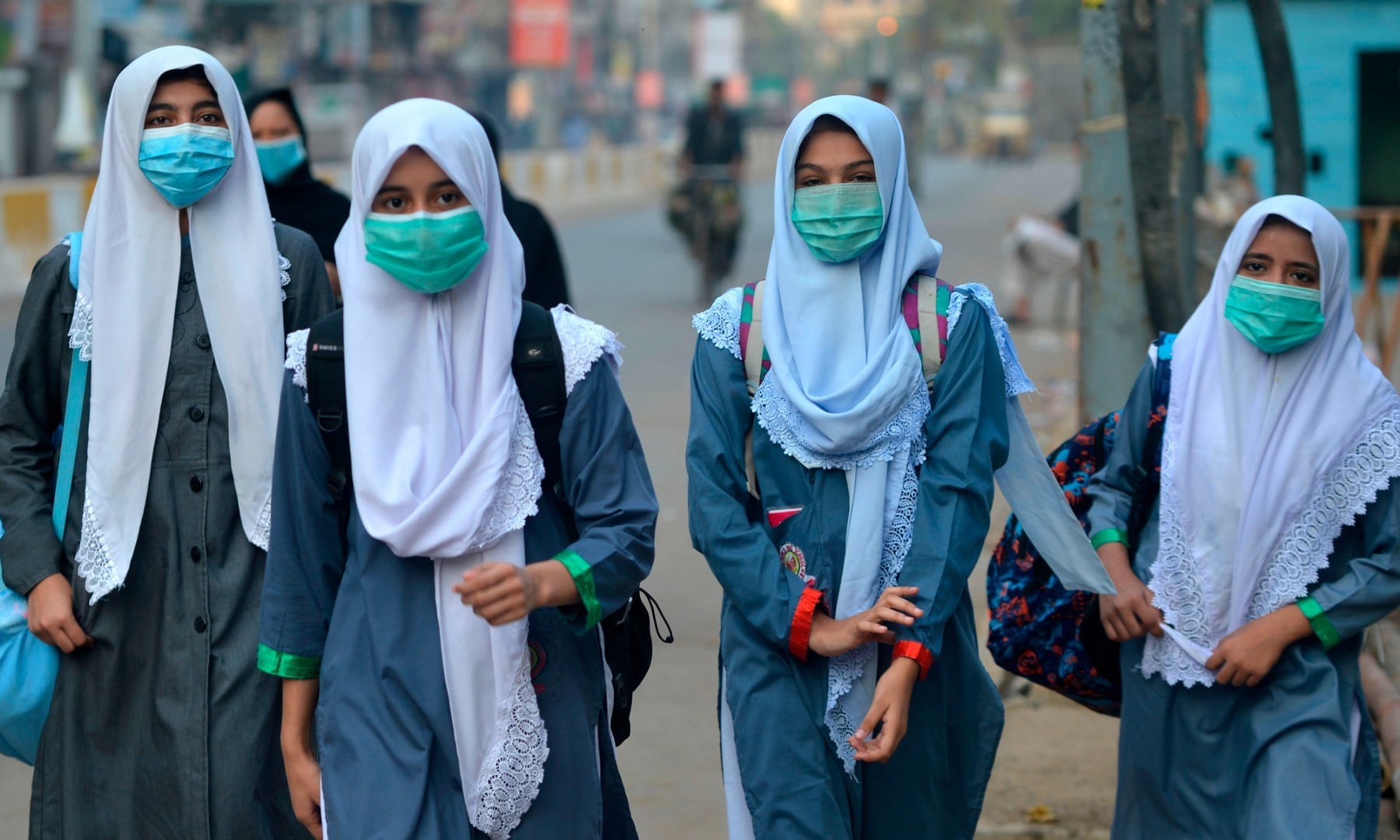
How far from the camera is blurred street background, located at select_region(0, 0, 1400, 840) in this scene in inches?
196

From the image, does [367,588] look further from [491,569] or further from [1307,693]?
[1307,693]

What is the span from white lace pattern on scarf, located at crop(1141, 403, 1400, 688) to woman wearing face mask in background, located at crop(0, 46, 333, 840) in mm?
1644

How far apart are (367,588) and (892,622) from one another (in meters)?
0.80

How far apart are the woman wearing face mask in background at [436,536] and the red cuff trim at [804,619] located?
26 cm

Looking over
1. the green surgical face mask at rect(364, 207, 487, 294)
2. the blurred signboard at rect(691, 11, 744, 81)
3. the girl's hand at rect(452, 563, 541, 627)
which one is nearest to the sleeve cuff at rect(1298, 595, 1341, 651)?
the girl's hand at rect(452, 563, 541, 627)

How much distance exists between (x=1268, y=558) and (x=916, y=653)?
0.81 m

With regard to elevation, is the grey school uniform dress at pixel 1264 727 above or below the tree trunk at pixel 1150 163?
below

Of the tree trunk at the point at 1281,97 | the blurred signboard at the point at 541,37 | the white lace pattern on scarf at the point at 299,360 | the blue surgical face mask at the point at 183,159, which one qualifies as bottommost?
the white lace pattern on scarf at the point at 299,360

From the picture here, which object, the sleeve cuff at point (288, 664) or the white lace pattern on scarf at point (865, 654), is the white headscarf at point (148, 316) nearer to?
the sleeve cuff at point (288, 664)

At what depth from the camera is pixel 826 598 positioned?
9.26 ft

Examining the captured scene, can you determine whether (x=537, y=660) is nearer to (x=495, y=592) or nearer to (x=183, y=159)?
(x=495, y=592)

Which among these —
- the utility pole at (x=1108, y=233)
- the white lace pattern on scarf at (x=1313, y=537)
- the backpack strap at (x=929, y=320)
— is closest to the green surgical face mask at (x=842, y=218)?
the backpack strap at (x=929, y=320)

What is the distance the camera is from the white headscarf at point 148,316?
2977 millimetres

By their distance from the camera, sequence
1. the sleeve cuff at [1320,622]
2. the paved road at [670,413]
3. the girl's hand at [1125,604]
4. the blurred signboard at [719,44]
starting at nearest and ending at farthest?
the sleeve cuff at [1320,622], the girl's hand at [1125,604], the paved road at [670,413], the blurred signboard at [719,44]
